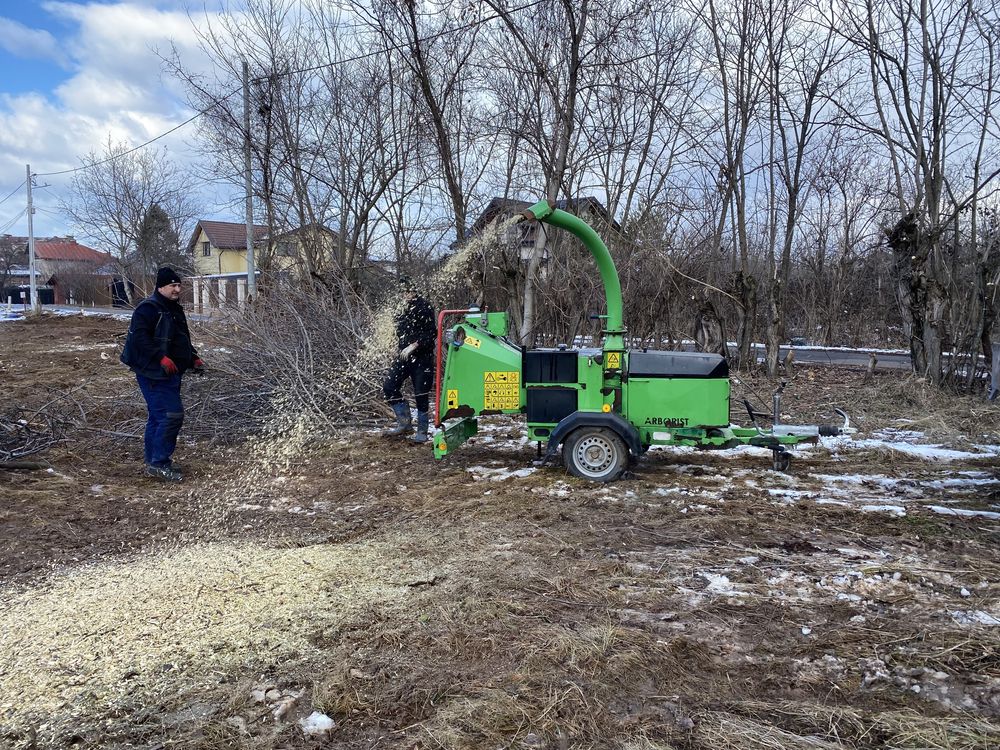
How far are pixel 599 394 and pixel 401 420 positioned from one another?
278 centimetres

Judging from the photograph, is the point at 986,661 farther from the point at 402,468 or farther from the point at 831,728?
the point at 402,468

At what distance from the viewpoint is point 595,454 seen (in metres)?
5.92

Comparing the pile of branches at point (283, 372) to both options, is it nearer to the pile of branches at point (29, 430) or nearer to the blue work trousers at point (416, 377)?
the blue work trousers at point (416, 377)

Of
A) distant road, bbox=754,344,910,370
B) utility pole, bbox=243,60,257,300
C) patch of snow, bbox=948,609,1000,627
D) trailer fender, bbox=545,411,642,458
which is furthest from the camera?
utility pole, bbox=243,60,257,300

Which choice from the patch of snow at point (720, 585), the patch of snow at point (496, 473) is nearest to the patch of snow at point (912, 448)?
the patch of snow at point (496, 473)

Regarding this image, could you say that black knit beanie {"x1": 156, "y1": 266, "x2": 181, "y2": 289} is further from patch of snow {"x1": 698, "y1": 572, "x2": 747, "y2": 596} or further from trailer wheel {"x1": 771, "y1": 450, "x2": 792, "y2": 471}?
trailer wheel {"x1": 771, "y1": 450, "x2": 792, "y2": 471}

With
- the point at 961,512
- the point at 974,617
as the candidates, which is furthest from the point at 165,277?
the point at 961,512

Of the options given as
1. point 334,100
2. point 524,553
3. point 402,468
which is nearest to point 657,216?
point 334,100

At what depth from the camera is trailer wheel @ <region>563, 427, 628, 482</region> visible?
585cm

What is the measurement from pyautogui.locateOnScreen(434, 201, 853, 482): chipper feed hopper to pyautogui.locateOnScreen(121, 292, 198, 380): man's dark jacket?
2.48 m

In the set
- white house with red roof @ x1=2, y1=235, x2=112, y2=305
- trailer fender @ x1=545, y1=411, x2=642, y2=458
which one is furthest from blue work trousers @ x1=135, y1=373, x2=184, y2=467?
white house with red roof @ x1=2, y1=235, x2=112, y2=305

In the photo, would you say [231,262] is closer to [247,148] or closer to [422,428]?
[247,148]

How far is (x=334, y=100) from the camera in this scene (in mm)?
14984

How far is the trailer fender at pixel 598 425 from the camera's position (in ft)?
18.8
